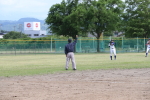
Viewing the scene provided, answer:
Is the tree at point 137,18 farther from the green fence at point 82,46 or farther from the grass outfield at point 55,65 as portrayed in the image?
the grass outfield at point 55,65

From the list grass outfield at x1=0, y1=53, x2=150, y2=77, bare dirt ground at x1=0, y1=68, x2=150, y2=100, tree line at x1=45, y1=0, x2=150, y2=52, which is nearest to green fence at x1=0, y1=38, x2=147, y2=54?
tree line at x1=45, y1=0, x2=150, y2=52

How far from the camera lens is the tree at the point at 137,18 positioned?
51219 millimetres

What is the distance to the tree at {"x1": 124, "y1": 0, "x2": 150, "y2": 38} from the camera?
51.2 metres

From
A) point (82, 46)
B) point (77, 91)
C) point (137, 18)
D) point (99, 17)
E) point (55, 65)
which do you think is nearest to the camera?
point (77, 91)

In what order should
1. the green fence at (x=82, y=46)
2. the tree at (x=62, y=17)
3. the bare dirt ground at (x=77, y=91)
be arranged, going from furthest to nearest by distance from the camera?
the tree at (x=62, y=17), the green fence at (x=82, y=46), the bare dirt ground at (x=77, y=91)

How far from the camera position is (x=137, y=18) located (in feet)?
173

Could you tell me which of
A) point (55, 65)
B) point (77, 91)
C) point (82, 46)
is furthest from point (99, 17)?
point (77, 91)

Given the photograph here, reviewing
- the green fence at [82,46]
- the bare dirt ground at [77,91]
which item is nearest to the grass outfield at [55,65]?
the bare dirt ground at [77,91]

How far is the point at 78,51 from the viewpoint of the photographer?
50.8 m

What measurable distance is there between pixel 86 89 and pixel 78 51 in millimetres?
40373

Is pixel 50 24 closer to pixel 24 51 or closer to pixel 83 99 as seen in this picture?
pixel 24 51

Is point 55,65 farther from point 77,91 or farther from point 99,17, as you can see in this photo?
point 99,17

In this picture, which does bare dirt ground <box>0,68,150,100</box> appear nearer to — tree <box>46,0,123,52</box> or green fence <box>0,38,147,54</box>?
tree <box>46,0,123,52</box>

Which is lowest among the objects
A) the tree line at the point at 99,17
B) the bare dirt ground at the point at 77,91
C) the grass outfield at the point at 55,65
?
the bare dirt ground at the point at 77,91
